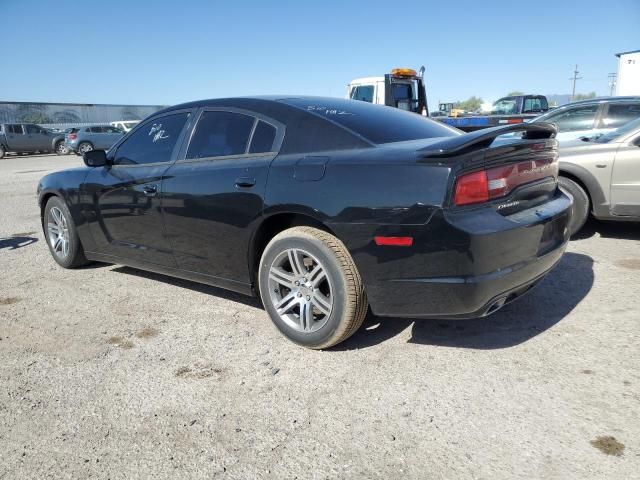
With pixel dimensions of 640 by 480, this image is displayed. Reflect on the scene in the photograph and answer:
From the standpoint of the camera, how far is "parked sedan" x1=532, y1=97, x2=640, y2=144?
6.77m

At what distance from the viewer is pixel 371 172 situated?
2719mm

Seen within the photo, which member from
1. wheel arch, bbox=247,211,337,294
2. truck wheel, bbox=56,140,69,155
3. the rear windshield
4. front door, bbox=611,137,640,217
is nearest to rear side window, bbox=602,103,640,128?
front door, bbox=611,137,640,217

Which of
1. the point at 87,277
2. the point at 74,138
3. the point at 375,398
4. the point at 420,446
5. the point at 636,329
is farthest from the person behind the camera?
the point at 74,138

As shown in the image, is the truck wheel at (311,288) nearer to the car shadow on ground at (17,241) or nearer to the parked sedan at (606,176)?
the parked sedan at (606,176)

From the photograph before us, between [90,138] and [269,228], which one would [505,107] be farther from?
[90,138]

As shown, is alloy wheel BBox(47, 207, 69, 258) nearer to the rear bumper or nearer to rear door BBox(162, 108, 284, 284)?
rear door BBox(162, 108, 284, 284)

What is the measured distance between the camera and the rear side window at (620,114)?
264 inches

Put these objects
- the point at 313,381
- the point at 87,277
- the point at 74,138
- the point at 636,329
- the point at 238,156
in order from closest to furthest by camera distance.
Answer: the point at 313,381, the point at 636,329, the point at 238,156, the point at 87,277, the point at 74,138

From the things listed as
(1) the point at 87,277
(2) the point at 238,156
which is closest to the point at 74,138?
(1) the point at 87,277

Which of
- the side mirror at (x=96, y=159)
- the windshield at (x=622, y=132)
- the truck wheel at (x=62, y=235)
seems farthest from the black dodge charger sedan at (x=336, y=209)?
the windshield at (x=622, y=132)

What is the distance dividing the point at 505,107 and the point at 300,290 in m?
18.7

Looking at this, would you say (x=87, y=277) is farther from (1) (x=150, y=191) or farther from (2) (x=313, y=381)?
(2) (x=313, y=381)

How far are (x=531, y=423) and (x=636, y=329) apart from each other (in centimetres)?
140

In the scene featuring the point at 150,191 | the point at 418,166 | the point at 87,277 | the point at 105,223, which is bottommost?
the point at 87,277
